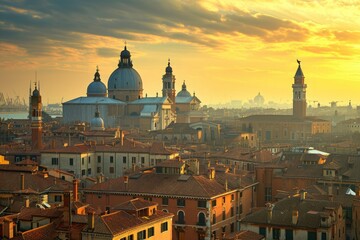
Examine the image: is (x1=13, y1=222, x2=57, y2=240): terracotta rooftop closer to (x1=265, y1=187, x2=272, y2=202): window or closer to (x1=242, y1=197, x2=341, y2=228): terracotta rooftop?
(x1=242, y1=197, x2=341, y2=228): terracotta rooftop

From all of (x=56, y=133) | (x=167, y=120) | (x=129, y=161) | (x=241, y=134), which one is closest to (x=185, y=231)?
(x=129, y=161)

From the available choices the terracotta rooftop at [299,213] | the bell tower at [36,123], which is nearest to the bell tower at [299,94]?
the bell tower at [36,123]

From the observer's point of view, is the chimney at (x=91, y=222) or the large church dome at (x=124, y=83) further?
the large church dome at (x=124, y=83)

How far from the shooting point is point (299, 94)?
123438 mm

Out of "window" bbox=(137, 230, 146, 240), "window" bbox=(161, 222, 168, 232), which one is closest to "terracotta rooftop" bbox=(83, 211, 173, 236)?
"window" bbox=(137, 230, 146, 240)

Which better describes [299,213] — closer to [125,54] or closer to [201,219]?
[201,219]

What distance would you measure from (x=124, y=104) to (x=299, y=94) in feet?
115

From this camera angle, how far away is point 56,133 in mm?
78375

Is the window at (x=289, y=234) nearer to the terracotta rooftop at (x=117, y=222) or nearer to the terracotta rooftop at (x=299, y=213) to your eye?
the terracotta rooftop at (x=299, y=213)

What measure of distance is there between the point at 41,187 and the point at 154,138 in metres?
44.4

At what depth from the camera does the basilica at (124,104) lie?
105m

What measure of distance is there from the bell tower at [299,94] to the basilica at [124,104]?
878 inches

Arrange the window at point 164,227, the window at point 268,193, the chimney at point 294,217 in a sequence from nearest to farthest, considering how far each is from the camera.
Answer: the window at point 164,227
the chimney at point 294,217
the window at point 268,193

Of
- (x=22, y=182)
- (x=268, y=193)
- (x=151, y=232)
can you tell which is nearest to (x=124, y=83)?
(x=268, y=193)
